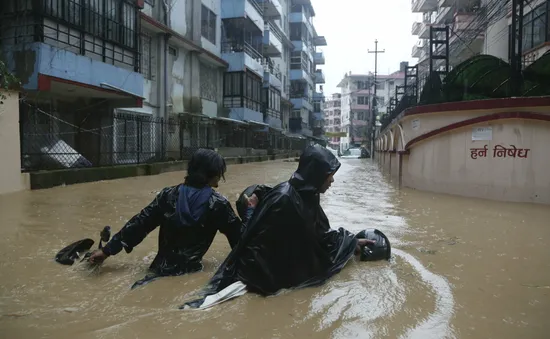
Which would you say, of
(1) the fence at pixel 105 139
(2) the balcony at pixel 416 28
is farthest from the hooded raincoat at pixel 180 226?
(2) the balcony at pixel 416 28

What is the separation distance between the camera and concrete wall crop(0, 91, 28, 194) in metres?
8.31

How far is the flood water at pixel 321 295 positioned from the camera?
103 inches

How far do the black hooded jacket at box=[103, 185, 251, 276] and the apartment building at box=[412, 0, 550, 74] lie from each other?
9360 millimetres

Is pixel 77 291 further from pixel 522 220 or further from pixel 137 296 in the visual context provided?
pixel 522 220

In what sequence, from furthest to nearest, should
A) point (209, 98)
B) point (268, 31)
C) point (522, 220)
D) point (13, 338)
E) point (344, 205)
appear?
point (268, 31) → point (209, 98) → point (344, 205) → point (522, 220) → point (13, 338)

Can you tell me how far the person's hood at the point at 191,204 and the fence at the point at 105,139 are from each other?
736cm

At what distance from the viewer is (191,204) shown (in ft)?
11.1

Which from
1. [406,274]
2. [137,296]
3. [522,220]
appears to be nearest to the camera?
[137,296]

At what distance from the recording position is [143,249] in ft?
15.1

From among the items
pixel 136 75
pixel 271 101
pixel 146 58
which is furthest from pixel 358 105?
pixel 136 75

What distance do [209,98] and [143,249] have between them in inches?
765

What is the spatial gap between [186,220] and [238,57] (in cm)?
2244

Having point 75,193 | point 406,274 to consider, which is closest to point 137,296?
point 406,274

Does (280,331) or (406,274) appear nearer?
(280,331)
